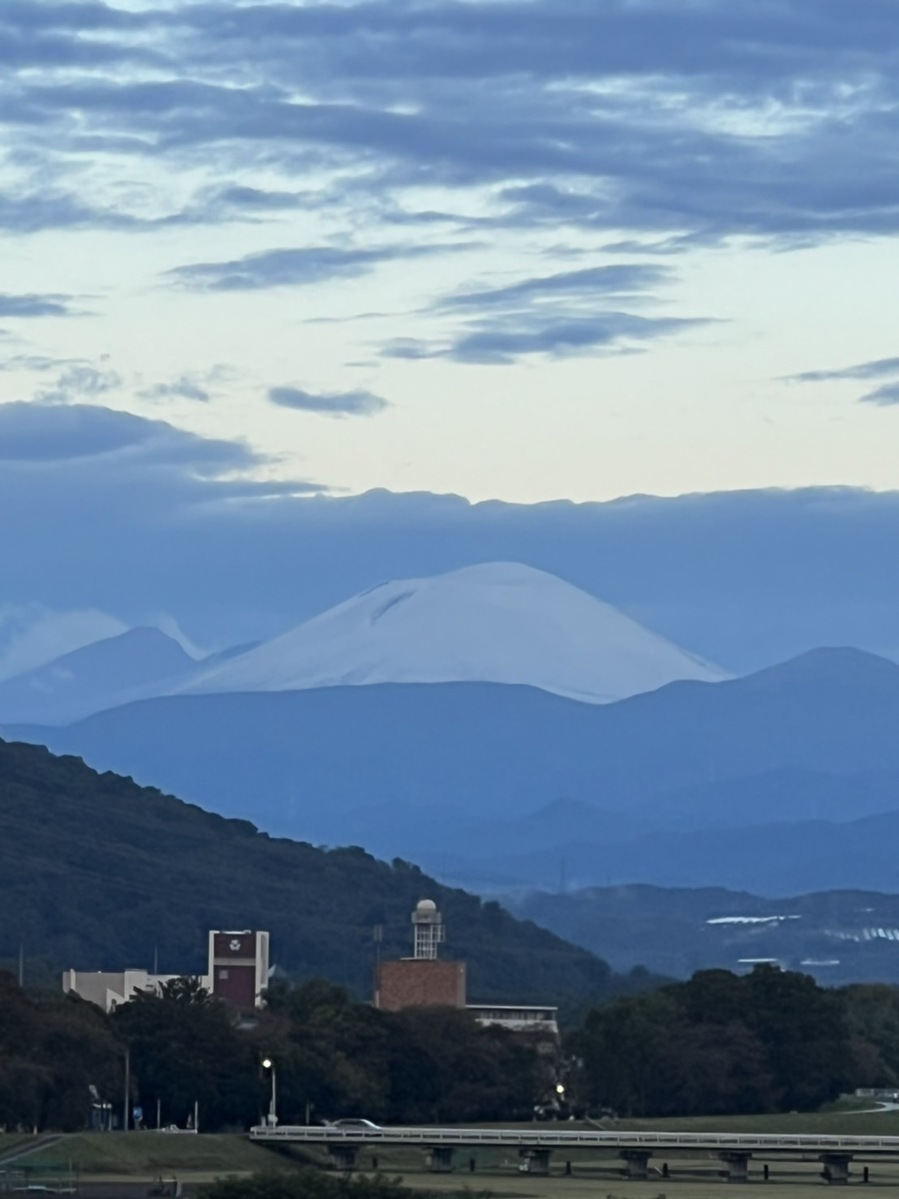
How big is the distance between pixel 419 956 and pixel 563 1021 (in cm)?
1211

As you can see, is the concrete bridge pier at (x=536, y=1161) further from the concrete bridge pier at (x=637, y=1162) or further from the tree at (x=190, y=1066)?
the tree at (x=190, y=1066)

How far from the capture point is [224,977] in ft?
608

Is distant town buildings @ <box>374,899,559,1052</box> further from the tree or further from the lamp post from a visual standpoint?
the lamp post

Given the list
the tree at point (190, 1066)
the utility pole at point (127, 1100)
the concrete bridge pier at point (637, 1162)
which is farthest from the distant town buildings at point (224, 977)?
the concrete bridge pier at point (637, 1162)

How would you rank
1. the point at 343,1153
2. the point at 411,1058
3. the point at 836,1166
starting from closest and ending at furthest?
the point at 836,1166
the point at 343,1153
the point at 411,1058

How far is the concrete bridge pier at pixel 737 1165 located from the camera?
11862 cm

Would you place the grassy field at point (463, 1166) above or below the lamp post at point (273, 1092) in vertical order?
below

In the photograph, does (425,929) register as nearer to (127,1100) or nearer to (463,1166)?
(127,1100)

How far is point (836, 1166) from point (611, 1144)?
7.91 m

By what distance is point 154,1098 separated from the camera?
130375mm

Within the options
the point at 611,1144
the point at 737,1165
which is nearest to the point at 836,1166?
the point at 737,1165

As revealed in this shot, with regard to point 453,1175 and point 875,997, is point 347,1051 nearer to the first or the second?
point 453,1175

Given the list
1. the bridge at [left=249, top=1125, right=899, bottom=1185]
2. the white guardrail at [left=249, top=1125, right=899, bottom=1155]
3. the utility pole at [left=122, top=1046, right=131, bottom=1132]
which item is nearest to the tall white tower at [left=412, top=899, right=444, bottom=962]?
the utility pole at [left=122, top=1046, right=131, bottom=1132]

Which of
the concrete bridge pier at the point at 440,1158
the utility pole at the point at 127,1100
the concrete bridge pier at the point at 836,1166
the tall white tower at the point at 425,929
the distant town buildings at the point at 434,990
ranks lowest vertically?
the concrete bridge pier at the point at 836,1166
